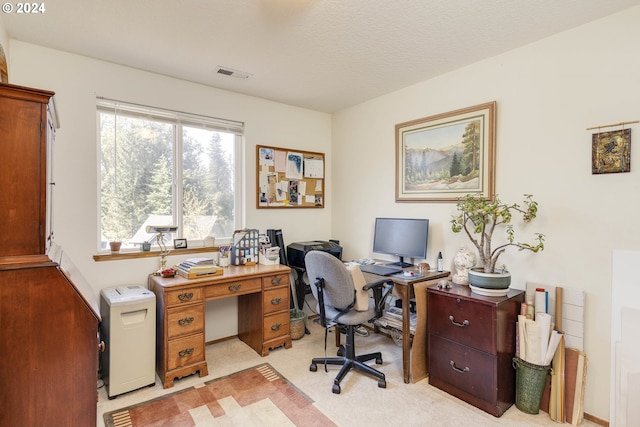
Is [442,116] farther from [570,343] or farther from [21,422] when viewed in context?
[21,422]

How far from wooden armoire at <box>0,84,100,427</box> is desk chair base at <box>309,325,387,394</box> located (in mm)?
1593

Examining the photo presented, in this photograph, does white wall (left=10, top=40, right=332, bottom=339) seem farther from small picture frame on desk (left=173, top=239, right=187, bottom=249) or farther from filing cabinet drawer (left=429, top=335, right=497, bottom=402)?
filing cabinet drawer (left=429, top=335, right=497, bottom=402)

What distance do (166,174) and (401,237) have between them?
7.36ft

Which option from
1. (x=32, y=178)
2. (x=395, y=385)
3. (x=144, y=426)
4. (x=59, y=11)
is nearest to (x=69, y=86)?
(x=59, y=11)

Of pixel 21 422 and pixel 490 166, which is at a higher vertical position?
pixel 490 166

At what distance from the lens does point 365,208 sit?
3.55 meters

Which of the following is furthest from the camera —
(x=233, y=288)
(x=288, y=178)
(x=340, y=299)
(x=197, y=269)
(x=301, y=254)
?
(x=288, y=178)

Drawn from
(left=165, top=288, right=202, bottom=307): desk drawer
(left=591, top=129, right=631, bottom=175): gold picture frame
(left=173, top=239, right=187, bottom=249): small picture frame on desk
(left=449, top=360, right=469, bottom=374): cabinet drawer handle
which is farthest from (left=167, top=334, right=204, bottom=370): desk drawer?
(left=591, top=129, right=631, bottom=175): gold picture frame

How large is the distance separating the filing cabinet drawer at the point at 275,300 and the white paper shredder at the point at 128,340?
90 centimetres

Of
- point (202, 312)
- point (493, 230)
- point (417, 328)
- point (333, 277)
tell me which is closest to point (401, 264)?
point (417, 328)

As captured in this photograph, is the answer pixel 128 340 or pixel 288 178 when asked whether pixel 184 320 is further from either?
pixel 288 178

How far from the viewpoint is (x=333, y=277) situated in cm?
224

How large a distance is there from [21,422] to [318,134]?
11.2ft

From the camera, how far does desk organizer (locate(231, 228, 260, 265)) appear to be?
3.03 m
